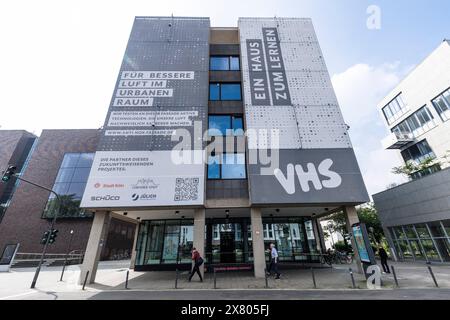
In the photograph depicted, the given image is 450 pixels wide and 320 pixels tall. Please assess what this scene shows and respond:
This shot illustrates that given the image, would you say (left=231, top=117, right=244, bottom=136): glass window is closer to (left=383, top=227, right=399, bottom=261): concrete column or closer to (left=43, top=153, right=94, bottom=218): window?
(left=383, top=227, right=399, bottom=261): concrete column

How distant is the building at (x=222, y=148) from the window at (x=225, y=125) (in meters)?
0.08

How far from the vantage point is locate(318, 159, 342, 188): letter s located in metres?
14.3

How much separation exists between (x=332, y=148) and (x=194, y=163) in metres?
10.2

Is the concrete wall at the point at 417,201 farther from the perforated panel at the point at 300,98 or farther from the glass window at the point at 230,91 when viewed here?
the glass window at the point at 230,91

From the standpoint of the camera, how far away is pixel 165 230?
62.7 ft

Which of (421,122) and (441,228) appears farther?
(421,122)

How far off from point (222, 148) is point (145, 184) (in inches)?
246

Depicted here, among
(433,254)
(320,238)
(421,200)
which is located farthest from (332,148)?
(433,254)

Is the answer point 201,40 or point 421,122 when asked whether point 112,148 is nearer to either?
point 201,40

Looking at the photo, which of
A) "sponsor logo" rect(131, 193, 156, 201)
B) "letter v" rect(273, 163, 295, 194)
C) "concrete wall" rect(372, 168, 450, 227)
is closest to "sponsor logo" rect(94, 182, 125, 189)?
"sponsor logo" rect(131, 193, 156, 201)

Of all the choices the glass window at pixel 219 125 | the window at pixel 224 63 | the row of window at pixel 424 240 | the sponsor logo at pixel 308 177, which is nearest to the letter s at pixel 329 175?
the sponsor logo at pixel 308 177

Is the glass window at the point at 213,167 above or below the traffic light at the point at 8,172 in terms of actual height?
above

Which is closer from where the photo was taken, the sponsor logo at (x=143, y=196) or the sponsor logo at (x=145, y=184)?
the sponsor logo at (x=143, y=196)

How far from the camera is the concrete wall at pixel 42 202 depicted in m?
30.5
